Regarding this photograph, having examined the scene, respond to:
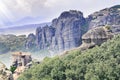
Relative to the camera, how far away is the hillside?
164 ft

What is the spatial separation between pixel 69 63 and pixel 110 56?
5643mm

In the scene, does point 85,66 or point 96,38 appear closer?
point 85,66

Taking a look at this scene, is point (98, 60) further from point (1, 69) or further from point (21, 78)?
point (1, 69)

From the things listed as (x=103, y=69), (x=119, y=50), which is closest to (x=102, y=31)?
(x=119, y=50)

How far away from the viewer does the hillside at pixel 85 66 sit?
5009 centimetres

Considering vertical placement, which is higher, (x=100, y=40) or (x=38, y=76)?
(x=100, y=40)

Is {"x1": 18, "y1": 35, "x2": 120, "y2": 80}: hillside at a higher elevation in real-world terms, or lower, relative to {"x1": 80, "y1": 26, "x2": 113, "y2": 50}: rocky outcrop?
lower

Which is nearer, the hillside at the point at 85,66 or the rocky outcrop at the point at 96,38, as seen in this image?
the hillside at the point at 85,66

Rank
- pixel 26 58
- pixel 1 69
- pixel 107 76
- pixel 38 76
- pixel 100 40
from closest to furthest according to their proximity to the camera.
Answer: pixel 1 69
pixel 107 76
pixel 38 76
pixel 100 40
pixel 26 58

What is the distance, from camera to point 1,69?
4125 cm

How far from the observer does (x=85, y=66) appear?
52.9 metres

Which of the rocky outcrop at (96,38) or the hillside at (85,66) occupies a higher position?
the rocky outcrop at (96,38)

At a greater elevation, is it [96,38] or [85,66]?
[96,38]

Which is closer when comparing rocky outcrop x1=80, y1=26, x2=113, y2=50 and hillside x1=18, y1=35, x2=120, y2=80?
hillside x1=18, y1=35, x2=120, y2=80
